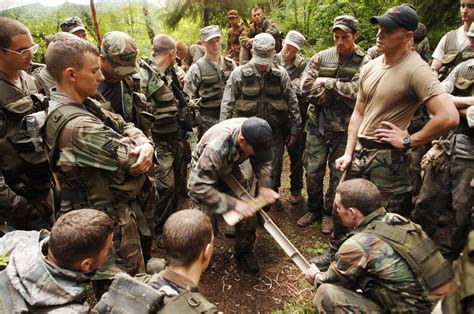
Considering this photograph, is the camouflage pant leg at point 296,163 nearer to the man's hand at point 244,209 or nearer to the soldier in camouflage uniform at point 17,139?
the man's hand at point 244,209

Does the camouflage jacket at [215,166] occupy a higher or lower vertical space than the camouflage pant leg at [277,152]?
higher

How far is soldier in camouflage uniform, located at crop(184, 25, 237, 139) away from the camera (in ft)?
21.2

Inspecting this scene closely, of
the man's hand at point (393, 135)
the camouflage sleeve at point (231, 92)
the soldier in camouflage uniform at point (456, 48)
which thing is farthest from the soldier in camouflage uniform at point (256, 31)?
the man's hand at point (393, 135)

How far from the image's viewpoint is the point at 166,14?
1356 centimetres

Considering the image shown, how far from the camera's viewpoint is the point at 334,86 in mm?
4840

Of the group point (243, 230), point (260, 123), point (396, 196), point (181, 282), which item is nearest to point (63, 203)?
point (181, 282)

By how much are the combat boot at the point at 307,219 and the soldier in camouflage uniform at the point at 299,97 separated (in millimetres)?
640

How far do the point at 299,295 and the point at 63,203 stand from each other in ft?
8.60

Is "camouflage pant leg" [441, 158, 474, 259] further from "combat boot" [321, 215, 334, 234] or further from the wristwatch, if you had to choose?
"combat boot" [321, 215, 334, 234]

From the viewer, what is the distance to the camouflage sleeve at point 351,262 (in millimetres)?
2676

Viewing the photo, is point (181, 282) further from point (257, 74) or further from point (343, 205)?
point (257, 74)

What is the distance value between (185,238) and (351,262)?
1.29 meters

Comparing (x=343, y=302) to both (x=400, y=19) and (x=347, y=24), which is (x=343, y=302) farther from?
(x=347, y=24)

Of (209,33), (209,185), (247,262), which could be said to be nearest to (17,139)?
(209,185)
